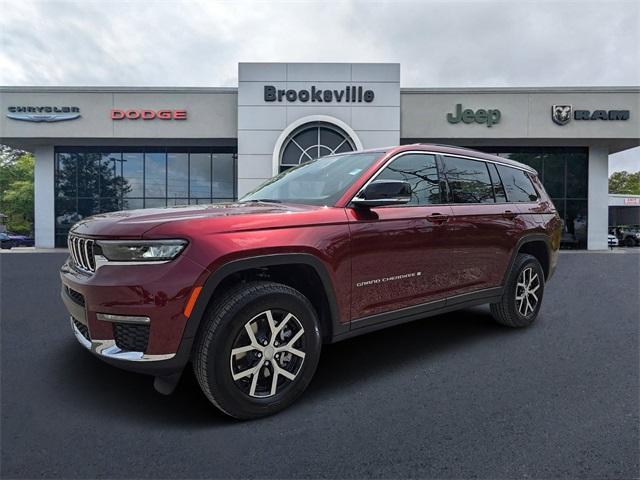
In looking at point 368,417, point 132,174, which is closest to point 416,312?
point 368,417

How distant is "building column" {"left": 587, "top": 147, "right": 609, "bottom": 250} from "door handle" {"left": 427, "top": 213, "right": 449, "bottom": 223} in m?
19.1

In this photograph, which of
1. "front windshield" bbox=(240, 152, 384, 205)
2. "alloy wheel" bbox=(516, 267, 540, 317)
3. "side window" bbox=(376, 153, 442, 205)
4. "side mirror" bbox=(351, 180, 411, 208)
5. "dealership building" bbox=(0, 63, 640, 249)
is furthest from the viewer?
"dealership building" bbox=(0, 63, 640, 249)

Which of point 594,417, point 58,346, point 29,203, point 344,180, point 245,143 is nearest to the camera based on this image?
point 594,417

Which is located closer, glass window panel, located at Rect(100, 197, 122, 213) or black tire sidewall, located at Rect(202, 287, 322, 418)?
black tire sidewall, located at Rect(202, 287, 322, 418)

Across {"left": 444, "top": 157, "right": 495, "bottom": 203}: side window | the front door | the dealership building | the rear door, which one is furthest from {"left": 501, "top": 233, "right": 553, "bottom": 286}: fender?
the dealership building

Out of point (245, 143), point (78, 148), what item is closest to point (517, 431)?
point (245, 143)

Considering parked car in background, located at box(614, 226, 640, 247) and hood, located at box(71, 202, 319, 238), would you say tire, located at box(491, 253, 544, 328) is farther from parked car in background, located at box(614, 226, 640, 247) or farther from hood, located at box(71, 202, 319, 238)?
parked car in background, located at box(614, 226, 640, 247)

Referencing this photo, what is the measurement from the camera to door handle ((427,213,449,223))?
341 cm

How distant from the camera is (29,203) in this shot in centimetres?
3653

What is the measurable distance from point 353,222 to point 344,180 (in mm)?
478

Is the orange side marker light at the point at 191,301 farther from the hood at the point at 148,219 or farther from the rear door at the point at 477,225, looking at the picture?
the rear door at the point at 477,225

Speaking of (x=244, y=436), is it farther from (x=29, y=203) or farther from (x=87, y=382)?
(x=29, y=203)

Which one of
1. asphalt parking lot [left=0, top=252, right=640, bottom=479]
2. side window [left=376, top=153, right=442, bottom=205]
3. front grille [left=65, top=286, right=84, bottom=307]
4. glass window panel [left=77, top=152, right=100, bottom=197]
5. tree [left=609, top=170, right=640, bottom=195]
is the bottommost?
asphalt parking lot [left=0, top=252, right=640, bottom=479]

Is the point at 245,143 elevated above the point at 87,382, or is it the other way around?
the point at 245,143
